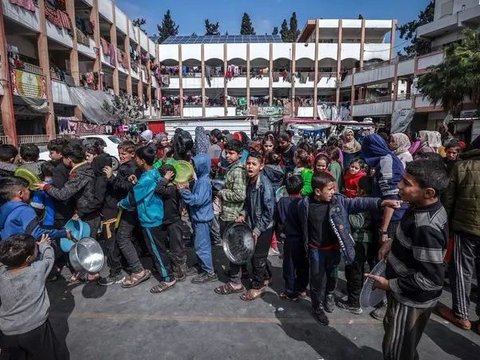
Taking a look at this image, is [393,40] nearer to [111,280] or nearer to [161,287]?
[161,287]

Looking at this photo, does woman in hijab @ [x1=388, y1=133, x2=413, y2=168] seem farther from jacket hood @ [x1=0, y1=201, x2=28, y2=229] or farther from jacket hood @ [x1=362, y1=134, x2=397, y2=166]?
jacket hood @ [x1=0, y1=201, x2=28, y2=229]

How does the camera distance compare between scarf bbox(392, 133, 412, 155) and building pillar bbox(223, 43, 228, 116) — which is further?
building pillar bbox(223, 43, 228, 116)

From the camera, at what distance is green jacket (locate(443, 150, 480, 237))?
10.6 ft

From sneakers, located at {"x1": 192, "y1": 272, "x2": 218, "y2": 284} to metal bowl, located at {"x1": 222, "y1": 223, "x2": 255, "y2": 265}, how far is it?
0.66 meters

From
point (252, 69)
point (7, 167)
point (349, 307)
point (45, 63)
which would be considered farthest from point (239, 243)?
point (252, 69)

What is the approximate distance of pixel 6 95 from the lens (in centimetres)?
1366

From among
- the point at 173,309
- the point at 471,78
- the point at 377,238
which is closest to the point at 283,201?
the point at 377,238

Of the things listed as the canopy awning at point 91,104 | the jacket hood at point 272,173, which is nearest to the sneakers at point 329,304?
the jacket hood at point 272,173

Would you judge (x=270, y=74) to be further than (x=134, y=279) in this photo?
Yes

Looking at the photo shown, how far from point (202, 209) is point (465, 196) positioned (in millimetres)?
2864

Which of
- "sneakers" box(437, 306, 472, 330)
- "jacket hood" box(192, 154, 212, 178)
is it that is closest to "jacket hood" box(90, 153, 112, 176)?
"jacket hood" box(192, 154, 212, 178)

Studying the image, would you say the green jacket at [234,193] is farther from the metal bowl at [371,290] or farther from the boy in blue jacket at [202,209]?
the metal bowl at [371,290]

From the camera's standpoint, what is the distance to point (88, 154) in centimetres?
498

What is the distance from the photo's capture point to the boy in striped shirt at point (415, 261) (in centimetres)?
202
